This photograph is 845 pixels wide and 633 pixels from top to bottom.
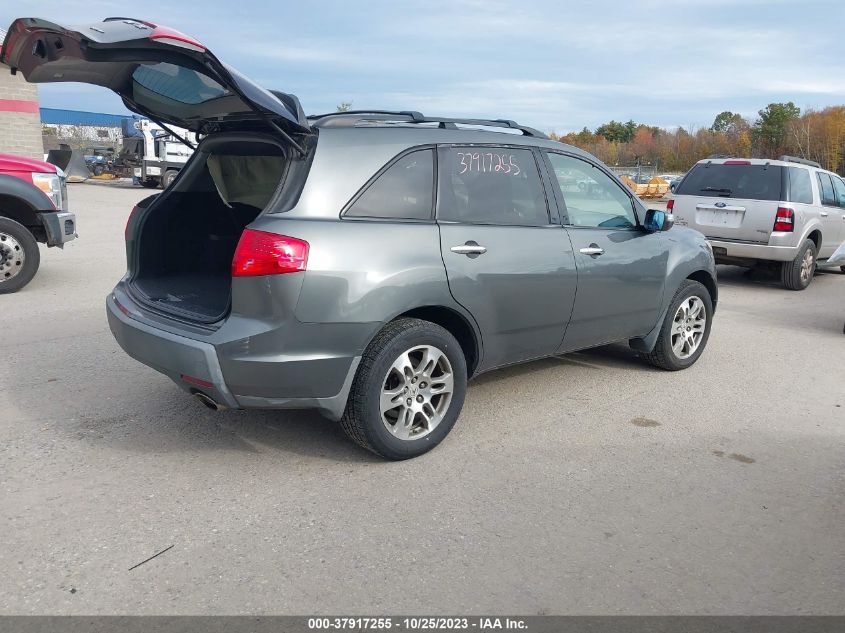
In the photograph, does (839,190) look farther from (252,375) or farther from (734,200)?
(252,375)

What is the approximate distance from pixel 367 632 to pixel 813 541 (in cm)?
210

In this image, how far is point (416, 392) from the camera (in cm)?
405

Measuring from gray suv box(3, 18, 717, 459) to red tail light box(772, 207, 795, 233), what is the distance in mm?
5399

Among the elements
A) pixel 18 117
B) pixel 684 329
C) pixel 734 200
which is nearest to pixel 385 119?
pixel 684 329

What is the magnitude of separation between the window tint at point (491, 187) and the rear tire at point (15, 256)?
608 cm

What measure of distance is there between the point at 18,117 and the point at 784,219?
21692mm

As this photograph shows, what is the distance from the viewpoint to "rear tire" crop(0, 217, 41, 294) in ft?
26.9

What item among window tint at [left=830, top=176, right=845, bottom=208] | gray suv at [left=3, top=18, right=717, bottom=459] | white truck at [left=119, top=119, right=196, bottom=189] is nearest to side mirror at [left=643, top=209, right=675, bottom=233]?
gray suv at [left=3, top=18, right=717, bottom=459]

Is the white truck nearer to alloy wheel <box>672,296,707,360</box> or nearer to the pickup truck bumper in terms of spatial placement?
the pickup truck bumper

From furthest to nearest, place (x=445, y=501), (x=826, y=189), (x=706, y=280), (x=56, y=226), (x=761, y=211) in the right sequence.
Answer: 1. (x=826, y=189)
2. (x=761, y=211)
3. (x=56, y=226)
4. (x=706, y=280)
5. (x=445, y=501)

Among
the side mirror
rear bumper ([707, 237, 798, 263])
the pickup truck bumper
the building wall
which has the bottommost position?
rear bumper ([707, 237, 798, 263])

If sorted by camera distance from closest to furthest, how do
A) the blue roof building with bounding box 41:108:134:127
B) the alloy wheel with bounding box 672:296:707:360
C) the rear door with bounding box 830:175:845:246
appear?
1. the alloy wheel with bounding box 672:296:707:360
2. the rear door with bounding box 830:175:845:246
3. the blue roof building with bounding box 41:108:134:127

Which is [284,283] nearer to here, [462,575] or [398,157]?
[398,157]

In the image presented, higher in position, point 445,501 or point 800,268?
point 800,268
